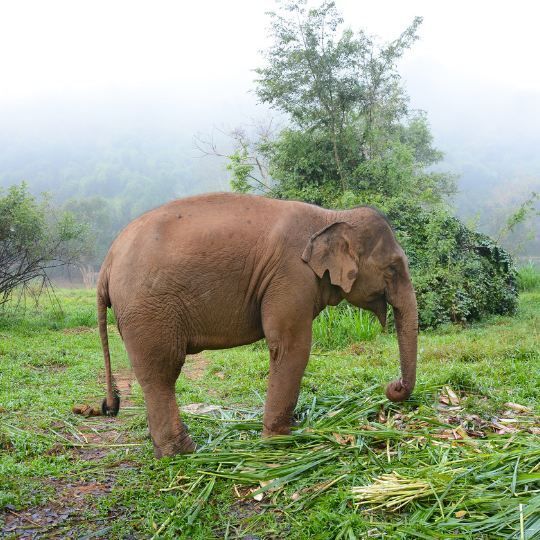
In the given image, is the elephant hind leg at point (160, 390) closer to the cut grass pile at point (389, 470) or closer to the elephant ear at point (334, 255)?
the cut grass pile at point (389, 470)

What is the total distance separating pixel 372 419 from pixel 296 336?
868 millimetres

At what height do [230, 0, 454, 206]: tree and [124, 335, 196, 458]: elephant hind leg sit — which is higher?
[230, 0, 454, 206]: tree

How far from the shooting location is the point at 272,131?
2167cm

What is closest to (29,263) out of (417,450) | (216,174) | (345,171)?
(345,171)

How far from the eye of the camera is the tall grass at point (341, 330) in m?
8.11

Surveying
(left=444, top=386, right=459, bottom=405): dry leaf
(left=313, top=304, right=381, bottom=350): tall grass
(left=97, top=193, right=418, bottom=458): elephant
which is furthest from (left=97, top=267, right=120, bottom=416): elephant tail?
(left=313, top=304, right=381, bottom=350): tall grass

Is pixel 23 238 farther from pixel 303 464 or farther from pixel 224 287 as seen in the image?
pixel 303 464

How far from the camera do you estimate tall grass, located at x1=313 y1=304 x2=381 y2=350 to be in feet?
26.6

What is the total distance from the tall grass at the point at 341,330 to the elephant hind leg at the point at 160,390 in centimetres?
430

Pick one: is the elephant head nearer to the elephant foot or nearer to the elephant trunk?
the elephant trunk

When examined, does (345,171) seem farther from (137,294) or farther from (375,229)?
(137,294)

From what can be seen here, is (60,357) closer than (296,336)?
No

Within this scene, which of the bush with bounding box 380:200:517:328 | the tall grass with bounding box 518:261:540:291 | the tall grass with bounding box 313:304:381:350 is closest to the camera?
the tall grass with bounding box 313:304:381:350

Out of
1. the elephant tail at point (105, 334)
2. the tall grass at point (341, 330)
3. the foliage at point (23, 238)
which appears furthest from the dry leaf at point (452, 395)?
the foliage at point (23, 238)
